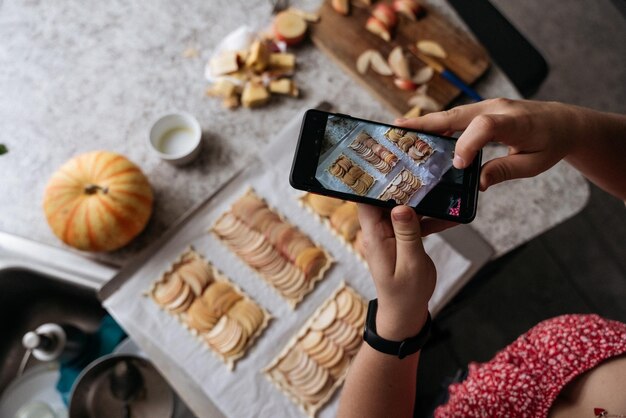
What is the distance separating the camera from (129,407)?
1.24 m

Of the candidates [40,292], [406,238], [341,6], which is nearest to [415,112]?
[341,6]

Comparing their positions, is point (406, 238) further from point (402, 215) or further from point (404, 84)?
point (404, 84)

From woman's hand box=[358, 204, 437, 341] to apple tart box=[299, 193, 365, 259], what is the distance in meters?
0.35

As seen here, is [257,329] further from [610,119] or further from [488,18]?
[488,18]

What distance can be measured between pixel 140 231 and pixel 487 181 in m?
0.78

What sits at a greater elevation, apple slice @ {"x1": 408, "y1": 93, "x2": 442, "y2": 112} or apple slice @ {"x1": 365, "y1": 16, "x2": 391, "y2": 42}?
apple slice @ {"x1": 365, "y1": 16, "x2": 391, "y2": 42}

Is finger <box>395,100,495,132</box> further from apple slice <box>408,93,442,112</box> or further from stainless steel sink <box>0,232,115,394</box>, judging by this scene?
stainless steel sink <box>0,232,115,394</box>

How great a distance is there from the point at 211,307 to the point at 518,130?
29.2 inches

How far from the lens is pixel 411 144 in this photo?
2.86 ft

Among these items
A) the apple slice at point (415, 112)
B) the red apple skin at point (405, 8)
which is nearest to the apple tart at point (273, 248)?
the apple slice at point (415, 112)

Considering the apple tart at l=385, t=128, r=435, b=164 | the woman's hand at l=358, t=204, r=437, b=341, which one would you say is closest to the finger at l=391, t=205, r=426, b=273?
the woman's hand at l=358, t=204, r=437, b=341

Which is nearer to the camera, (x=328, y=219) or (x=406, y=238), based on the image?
(x=406, y=238)

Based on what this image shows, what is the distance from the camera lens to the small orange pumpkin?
3.67 ft

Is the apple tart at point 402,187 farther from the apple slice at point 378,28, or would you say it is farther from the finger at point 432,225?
the apple slice at point 378,28
